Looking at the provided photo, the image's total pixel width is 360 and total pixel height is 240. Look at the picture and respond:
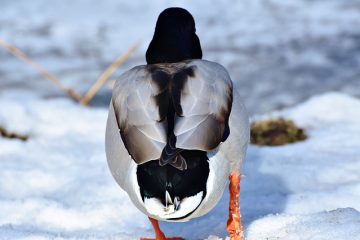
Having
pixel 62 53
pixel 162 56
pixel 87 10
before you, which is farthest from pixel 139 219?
pixel 87 10

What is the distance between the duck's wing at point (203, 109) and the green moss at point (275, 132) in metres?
2.32

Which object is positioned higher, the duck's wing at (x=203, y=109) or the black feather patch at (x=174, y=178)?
the duck's wing at (x=203, y=109)

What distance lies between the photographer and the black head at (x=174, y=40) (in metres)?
4.30

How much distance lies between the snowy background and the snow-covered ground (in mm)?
11

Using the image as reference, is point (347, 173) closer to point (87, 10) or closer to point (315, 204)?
point (315, 204)

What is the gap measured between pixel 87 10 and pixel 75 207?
691 centimetres

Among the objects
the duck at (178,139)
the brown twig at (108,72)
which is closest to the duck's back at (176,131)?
the duck at (178,139)

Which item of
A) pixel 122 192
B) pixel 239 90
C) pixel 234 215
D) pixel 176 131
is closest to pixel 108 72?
pixel 239 90

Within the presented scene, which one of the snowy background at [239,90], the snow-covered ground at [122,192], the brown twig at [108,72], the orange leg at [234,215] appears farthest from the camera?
the brown twig at [108,72]

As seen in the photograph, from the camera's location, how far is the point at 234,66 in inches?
352

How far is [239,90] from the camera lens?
26.6 feet

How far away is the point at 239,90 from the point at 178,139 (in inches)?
194

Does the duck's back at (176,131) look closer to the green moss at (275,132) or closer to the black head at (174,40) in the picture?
the black head at (174,40)

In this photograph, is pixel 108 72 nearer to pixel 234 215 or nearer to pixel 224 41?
pixel 234 215
